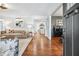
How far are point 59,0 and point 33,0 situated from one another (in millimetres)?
131

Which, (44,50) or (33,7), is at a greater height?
(33,7)

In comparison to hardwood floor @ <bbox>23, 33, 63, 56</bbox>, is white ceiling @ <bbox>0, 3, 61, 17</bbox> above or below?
above

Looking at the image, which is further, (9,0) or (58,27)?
(58,27)

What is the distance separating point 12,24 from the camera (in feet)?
36.5

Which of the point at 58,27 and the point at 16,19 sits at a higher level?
the point at 16,19

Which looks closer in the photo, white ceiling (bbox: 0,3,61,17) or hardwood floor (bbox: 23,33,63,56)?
hardwood floor (bbox: 23,33,63,56)

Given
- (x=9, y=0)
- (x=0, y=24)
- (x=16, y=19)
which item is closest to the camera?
(x=9, y=0)

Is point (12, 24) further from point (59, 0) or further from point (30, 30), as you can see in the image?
point (59, 0)

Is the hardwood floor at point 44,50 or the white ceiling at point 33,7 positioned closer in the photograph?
the hardwood floor at point 44,50

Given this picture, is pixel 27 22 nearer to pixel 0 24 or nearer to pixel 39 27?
pixel 0 24

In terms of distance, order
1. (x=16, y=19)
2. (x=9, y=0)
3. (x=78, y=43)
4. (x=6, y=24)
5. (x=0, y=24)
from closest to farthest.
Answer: (x=9, y=0) → (x=78, y=43) → (x=0, y=24) → (x=6, y=24) → (x=16, y=19)

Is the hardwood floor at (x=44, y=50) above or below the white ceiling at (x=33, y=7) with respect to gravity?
below

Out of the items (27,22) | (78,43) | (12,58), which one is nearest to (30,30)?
(27,22)

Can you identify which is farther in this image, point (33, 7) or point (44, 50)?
point (33, 7)
